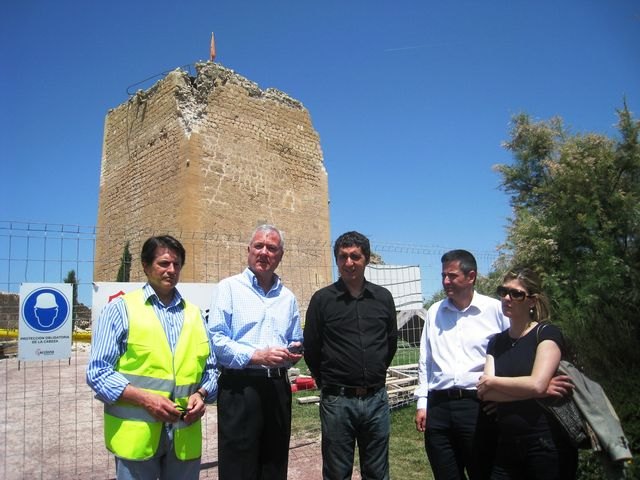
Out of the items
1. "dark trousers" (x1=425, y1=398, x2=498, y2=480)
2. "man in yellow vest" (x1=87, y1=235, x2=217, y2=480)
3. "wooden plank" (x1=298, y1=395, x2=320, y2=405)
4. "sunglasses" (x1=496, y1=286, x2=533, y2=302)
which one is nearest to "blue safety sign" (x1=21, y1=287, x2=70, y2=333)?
"man in yellow vest" (x1=87, y1=235, x2=217, y2=480)

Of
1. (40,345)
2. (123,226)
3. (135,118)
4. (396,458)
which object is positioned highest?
(135,118)

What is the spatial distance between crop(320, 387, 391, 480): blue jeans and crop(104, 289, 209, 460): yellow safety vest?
2.50 feet

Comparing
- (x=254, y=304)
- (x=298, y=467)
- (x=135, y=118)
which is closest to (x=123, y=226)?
(x=135, y=118)

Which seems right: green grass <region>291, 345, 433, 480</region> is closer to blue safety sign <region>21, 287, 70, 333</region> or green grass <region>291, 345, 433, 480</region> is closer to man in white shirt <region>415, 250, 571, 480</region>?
man in white shirt <region>415, 250, 571, 480</region>

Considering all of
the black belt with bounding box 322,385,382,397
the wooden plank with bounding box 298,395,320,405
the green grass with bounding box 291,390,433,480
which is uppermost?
the black belt with bounding box 322,385,382,397

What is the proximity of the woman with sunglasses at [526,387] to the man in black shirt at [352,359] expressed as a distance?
2.07 feet

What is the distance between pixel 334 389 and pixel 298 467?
6.29 feet

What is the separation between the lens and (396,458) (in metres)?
4.50

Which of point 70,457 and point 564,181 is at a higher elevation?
point 564,181

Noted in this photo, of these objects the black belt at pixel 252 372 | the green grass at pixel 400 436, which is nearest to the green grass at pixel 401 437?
the green grass at pixel 400 436

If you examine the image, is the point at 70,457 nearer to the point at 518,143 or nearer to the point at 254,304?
the point at 254,304

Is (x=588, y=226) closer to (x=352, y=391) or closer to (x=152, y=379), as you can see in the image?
(x=352, y=391)

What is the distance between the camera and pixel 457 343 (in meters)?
2.83

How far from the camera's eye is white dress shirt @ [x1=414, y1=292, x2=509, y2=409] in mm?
2748
